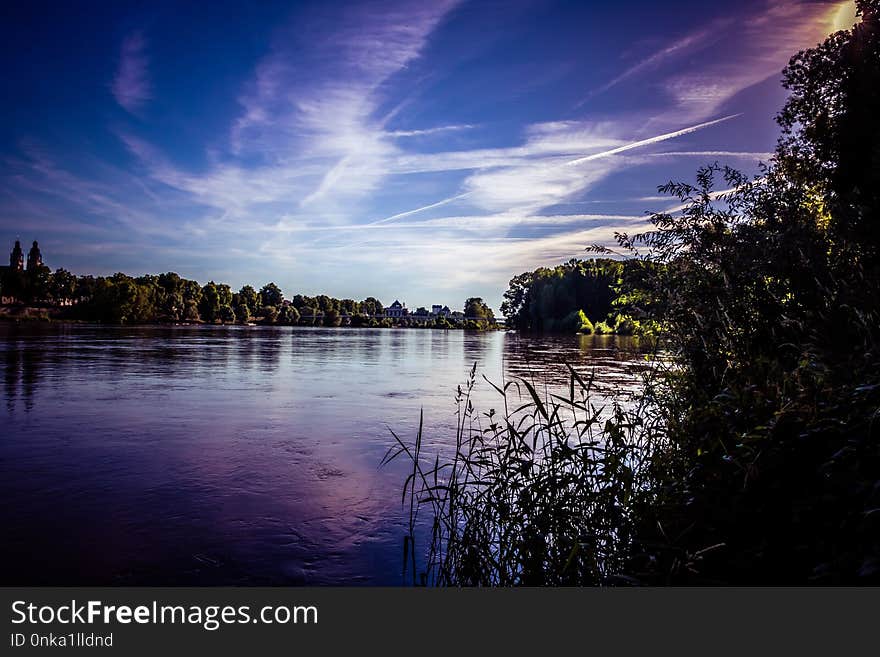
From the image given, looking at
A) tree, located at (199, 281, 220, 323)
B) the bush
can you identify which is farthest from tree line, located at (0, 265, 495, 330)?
the bush

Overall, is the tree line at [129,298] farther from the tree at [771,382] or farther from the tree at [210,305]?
the tree at [771,382]

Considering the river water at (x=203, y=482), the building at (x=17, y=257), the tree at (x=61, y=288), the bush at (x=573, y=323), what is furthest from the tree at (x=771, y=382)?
the building at (x=17, y=257)

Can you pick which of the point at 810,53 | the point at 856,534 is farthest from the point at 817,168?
the point at 856,534

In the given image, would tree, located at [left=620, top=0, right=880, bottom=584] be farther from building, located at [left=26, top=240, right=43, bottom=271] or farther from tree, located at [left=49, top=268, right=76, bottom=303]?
building, located at [left=26, top=240, right=43, bottom=271]

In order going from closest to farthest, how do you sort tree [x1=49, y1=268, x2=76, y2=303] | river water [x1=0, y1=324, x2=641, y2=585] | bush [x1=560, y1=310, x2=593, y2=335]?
river water [x1=0, y1=324, x2=641, y2=585]
bush [x1=560, y1=310, x2=593, y2=335]
tree [x1=49, y1=268, x2=76, y2=303]

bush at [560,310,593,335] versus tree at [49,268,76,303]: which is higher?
tree at [49,268,76,303]

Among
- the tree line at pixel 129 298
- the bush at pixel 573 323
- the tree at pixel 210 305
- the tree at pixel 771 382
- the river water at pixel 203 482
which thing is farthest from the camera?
the tree at pixel 210 305

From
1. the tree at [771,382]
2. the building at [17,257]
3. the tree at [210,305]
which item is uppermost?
the building at [17,257]

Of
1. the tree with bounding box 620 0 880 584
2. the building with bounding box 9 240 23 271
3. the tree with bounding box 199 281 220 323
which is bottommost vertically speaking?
the tree with bounding box 620 0 880 584

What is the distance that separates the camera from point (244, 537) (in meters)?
6.17

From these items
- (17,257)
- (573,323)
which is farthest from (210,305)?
(573,323)

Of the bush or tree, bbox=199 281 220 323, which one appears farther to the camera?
tree, bbox=199 281 220 323
